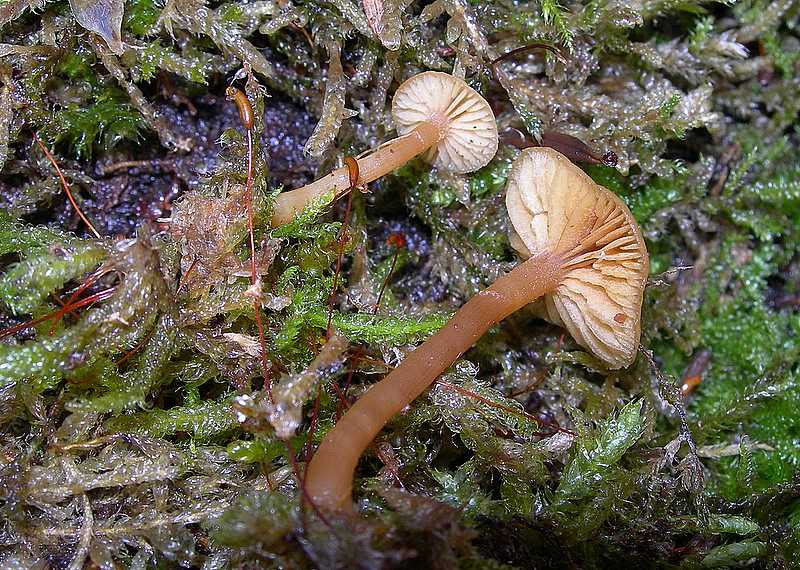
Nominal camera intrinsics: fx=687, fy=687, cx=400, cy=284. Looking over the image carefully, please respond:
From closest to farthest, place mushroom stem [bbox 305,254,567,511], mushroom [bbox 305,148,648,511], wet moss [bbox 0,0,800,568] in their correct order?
1. mushroom stem [bbox 305,254,567,511]
2. wet moss [bbox 0,0,800,568]
3. mushroom [bbox 305,148,648,511]

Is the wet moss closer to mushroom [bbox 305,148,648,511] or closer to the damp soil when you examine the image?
the damp soil

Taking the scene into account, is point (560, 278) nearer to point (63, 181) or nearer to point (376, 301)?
point (376, 301)

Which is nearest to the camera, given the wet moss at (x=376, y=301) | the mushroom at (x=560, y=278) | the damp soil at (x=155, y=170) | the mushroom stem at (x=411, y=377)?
the mushroom stem at (x=411, y=377)

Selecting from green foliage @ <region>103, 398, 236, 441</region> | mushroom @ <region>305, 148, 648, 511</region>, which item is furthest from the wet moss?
mushroom @ <region>305, 148, 648, 511</region>

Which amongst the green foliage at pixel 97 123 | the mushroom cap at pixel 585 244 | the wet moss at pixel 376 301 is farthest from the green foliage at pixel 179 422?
the mushroom cap at pixel 585 244

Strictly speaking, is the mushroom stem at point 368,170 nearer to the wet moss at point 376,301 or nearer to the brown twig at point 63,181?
the wet moss at point 376,301

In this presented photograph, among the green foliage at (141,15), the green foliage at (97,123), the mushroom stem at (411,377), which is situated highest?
the green foliage at (141,15)

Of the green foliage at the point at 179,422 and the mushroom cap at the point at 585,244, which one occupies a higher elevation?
the mushroom cap at the point at 585,244
